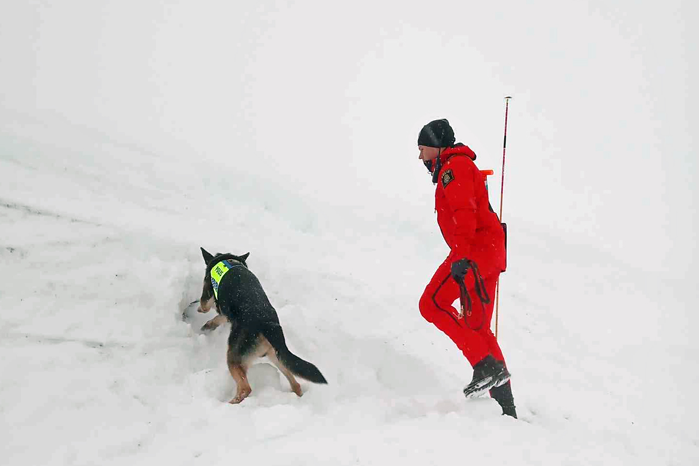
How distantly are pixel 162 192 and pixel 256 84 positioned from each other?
197 feet

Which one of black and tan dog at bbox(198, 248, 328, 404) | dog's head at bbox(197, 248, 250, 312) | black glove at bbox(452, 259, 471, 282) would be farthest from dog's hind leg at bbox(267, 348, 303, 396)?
black glove at bbox(452, 259, 471, 282)

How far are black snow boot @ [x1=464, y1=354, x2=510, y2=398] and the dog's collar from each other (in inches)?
93.8

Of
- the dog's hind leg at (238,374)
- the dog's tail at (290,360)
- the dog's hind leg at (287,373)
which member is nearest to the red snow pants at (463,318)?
the dog's tail at (290,360)

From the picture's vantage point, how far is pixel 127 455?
2795mm

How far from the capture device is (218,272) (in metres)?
4.32

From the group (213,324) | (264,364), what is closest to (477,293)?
(264,364)

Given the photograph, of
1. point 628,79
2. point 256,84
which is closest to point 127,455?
point 256,84

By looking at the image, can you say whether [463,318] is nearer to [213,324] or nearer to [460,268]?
[460,268]

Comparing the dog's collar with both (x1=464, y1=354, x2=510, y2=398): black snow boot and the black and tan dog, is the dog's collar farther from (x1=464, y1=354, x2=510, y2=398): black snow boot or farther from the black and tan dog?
(x1=464, y1=354, x2=510, y2=398): black snow boot

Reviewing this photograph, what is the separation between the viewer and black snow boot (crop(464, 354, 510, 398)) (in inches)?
134

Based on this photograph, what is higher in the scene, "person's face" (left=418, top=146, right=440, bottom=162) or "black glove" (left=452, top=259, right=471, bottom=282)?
"person's face" (left=418, top=146, right=440, bottom=162)

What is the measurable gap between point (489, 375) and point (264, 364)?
1.94m

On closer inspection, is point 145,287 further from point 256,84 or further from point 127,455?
point 256,84

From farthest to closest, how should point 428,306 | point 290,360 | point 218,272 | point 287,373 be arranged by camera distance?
point 218,272
point 287,373
point 428,306
point 290,360
